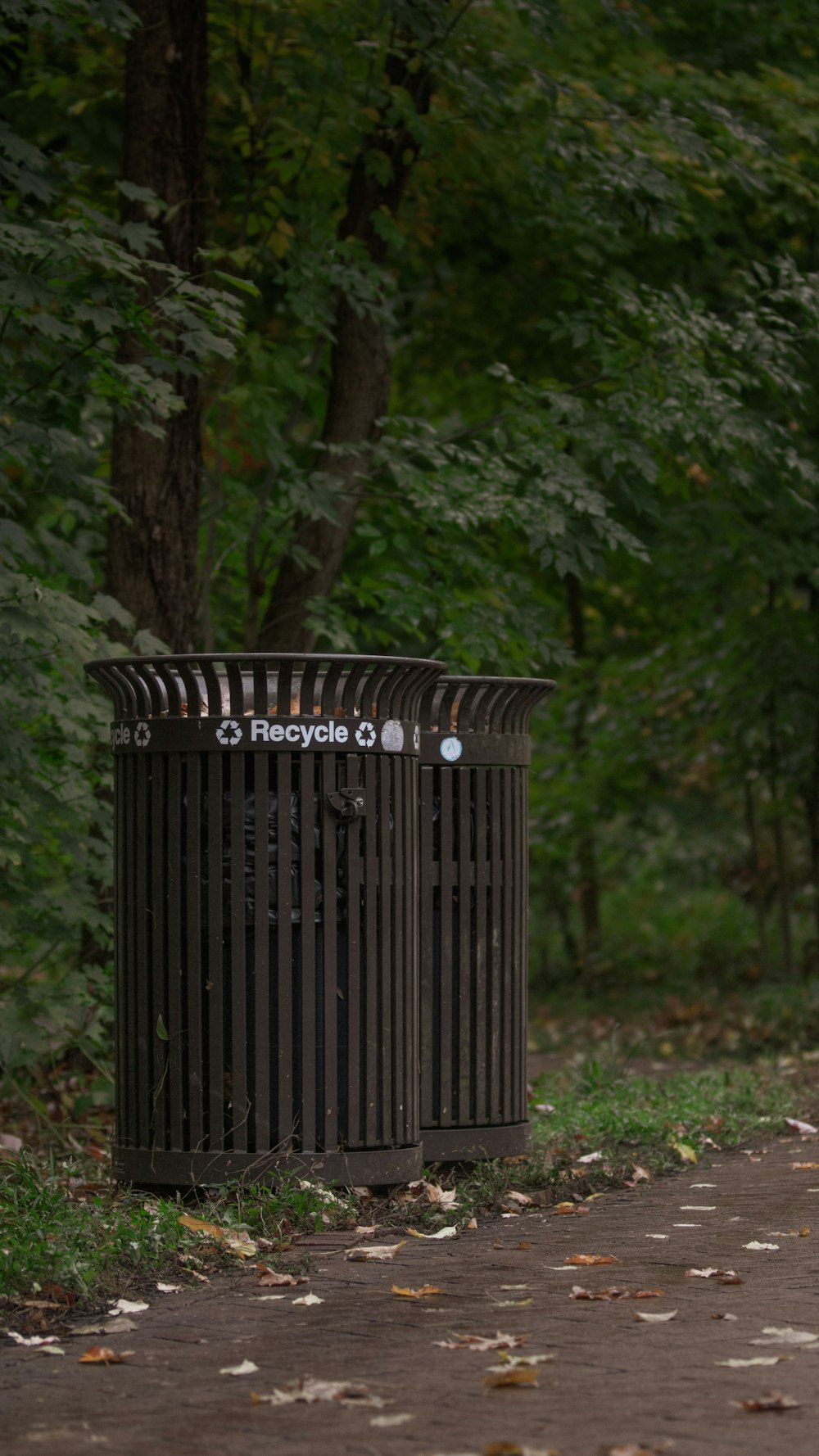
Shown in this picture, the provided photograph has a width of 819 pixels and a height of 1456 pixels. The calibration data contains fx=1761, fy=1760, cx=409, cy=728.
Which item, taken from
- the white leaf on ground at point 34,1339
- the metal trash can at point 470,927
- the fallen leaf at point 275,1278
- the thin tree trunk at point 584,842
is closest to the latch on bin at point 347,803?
the metal trash can at point 470,927

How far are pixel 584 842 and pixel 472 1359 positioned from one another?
12.9 metres

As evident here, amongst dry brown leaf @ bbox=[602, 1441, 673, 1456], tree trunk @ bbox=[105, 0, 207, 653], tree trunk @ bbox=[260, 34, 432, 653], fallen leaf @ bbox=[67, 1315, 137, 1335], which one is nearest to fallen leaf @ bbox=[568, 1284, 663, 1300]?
fallen leaf @ bbox=[67, 1315, 137, 1335]

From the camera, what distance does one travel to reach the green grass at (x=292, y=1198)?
470 centimetres

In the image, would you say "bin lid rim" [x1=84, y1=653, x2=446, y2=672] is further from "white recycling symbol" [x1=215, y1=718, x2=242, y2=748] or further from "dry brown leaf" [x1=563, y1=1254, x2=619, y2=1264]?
"dry brown leaf" [x1=563, y1=1254, x2=619, y2=1264]

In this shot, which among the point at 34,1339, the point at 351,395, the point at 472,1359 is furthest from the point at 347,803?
the point at 351,395

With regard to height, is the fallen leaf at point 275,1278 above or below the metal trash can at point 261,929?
below

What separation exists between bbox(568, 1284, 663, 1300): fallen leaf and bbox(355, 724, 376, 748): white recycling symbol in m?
1.85

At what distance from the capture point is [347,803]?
18.1ft

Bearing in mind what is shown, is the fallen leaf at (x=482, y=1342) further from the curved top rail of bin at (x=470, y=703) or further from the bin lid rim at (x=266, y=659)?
the curved top rail of bin at (x=470, y=703)

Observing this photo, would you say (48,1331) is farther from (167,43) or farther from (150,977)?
(167,43)

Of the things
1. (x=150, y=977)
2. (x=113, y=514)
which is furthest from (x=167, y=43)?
(x=150, y=977)

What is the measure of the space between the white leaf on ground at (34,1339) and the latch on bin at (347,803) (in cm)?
188

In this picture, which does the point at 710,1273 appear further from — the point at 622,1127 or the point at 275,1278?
the point at 622,1127

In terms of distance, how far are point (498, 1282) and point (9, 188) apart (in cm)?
597
